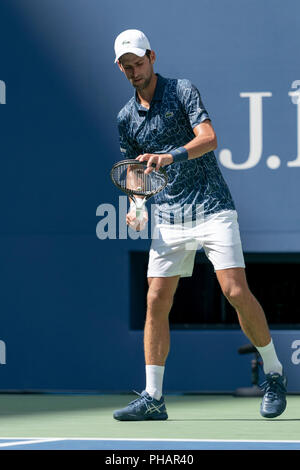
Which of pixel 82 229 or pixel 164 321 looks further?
pixel 82 229

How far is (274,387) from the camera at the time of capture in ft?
19.9

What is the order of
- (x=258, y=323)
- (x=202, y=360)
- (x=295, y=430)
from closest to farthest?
(x=295, y=430), (x=258, y=323), (x=202, y=360)

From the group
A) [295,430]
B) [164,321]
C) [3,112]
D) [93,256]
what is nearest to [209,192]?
[164,321]

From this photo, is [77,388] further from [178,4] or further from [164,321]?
[178,4]

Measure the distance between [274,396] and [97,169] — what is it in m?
2.51

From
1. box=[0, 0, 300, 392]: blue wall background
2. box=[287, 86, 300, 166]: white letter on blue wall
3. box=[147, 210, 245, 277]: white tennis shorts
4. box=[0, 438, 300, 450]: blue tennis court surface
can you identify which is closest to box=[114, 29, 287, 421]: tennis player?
box=[147, 210, 245, 277]: white tennis shorts

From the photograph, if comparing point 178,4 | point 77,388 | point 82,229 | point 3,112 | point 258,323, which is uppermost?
point 178,4

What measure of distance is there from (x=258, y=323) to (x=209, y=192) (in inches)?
30.1

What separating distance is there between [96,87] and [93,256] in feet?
3.99

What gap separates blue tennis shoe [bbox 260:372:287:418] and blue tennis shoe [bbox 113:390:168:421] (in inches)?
22.9

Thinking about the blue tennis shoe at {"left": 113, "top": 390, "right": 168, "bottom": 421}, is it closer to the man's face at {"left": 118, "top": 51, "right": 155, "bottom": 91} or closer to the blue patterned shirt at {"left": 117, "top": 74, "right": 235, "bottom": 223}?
the blue patterned shirt at {"left": 117, "top": 74, "right": 235, "bottom": 223}

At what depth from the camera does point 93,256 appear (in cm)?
789
